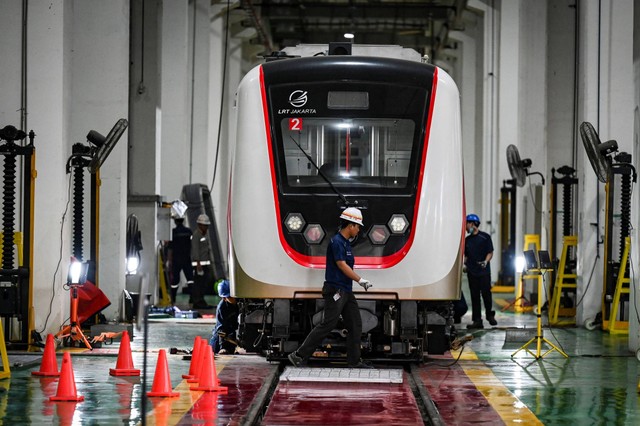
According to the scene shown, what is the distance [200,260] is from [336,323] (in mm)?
10169

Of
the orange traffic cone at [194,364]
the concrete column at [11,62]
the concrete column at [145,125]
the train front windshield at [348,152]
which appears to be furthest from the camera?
the concrete column at [145,125]

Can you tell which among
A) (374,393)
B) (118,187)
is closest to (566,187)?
(118,187)

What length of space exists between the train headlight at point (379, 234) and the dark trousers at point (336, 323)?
0.62m

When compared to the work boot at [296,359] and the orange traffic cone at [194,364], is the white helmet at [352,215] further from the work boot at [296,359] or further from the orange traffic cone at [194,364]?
the orange traffic cone at [194,364]

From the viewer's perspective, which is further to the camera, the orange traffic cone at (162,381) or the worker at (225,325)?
the worker at (225,325)

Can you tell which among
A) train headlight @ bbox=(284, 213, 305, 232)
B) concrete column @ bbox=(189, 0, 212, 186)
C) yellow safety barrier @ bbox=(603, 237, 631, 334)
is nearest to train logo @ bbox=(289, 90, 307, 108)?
train headlight @ bbox=(284, 213, 305, 232)

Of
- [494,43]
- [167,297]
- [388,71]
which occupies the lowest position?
[167,297]

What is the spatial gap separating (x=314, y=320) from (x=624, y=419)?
137 inches

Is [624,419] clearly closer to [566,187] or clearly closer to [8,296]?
[8,296]

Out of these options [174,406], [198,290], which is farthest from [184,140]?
[174,406]

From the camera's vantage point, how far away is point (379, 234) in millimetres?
Result: 11664

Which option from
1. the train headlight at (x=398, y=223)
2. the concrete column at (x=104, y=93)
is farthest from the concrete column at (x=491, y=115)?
the train headlight at (x=398, y=223)

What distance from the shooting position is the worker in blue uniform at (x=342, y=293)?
1112 cm

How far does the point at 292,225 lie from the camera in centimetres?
1162
